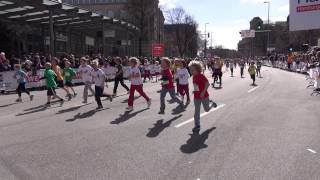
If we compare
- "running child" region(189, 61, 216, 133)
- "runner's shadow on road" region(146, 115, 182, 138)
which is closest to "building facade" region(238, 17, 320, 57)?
"runner's shadow on road" region(146, 115, 182, 138)

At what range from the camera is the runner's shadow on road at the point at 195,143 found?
27.5 ft

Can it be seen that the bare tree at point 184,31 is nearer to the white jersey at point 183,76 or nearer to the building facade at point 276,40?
the building facade at point 276,40

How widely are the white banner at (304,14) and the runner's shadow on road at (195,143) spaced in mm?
30694

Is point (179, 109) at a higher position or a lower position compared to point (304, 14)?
lower

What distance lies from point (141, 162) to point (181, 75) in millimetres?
8258

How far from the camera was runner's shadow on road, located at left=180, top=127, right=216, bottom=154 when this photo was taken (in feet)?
27.5

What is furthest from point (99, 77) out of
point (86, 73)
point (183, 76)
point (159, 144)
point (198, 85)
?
point (159, 144)

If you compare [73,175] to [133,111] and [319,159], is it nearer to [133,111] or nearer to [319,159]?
[319,159]

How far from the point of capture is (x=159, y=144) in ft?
29.2

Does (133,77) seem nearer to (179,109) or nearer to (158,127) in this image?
(179,109)

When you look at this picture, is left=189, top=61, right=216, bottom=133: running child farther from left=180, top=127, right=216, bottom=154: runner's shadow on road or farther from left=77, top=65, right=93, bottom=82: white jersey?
left=77, top=65, right=93, bottom=82: white jersey

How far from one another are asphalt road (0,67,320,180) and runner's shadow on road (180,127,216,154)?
2cm

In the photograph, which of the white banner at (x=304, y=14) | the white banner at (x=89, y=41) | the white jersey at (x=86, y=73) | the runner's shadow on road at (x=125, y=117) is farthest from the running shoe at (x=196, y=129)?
the white banner at (x=89, y=41)

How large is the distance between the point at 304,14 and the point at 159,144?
3286 centimetres
